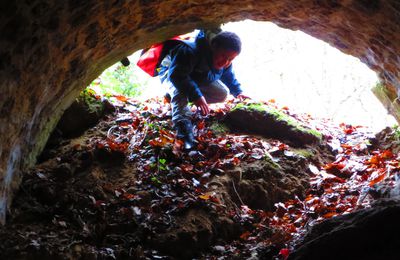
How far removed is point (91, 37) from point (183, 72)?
2401 millimetres

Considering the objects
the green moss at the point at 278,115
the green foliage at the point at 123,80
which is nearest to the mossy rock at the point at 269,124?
the green moss at the point at 278,115

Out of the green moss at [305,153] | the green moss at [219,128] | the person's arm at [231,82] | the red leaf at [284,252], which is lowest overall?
the red leaf at [284,252]

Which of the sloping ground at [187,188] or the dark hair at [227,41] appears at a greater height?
the dark hair at [227,41]

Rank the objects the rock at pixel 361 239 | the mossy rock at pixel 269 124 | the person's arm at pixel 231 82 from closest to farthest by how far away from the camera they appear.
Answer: the rock at pixel 361 239, the mossy rock at pixel 269 124, the person's arm at pixel 231 82

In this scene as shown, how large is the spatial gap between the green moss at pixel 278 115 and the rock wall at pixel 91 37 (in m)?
Result: 1.75

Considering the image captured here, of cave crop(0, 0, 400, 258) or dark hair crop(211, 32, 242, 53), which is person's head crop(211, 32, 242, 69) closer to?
dark hair crop(211, 32, 242, 53)

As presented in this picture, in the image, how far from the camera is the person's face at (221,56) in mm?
6199

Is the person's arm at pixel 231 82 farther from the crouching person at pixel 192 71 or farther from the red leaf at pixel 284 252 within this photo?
the red leaf at pixel 284 252

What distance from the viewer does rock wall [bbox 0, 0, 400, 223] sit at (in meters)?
2.88

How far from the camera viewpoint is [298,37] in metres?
12.5

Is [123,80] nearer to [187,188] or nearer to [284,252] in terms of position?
[187,188]

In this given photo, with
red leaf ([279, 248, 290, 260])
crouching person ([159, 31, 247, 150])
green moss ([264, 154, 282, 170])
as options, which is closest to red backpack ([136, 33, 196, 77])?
crouching person ([159, 31, 247, 150])

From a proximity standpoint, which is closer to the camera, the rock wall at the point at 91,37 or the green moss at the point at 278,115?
the rock wall at the point at 91,37

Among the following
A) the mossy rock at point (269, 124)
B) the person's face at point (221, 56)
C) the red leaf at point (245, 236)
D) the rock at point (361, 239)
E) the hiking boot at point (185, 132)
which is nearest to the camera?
the rock at point (361, 239)
